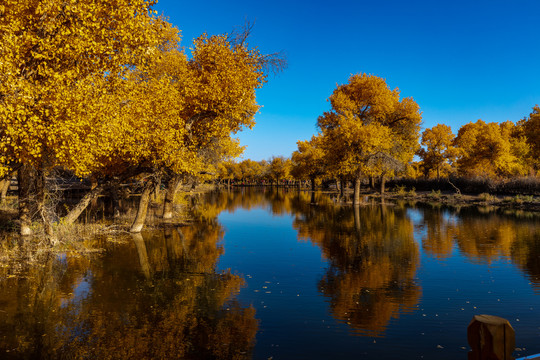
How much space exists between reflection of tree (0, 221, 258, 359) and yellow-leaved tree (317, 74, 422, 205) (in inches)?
1037

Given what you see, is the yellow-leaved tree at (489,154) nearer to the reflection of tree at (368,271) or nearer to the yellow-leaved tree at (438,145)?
the yellow-leaved tree at (438,145)

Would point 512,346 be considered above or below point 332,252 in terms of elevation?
above

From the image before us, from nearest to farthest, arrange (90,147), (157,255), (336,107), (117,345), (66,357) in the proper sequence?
(66,357), (117,345), (90,147), (157,255), (336,107)

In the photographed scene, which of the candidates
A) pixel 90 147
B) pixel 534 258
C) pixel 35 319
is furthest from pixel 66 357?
pixel 534 258

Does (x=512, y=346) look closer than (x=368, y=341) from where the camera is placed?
Yes

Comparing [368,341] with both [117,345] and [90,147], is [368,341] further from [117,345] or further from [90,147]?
[90,147]

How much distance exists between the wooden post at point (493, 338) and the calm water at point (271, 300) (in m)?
3.51

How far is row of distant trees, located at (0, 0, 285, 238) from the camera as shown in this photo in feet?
35.6

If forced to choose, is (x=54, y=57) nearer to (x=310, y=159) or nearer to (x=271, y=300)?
(x=271, y=300)

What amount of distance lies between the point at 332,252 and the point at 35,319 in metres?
11.6

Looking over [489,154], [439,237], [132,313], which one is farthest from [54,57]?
[489,154]

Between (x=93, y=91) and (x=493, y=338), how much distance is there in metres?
13.7

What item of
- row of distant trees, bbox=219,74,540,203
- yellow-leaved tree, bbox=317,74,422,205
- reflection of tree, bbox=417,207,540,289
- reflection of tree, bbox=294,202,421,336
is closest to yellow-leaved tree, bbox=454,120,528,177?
row of distant trees, bbox=219,74,540,203

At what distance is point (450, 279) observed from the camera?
11.8 meters
